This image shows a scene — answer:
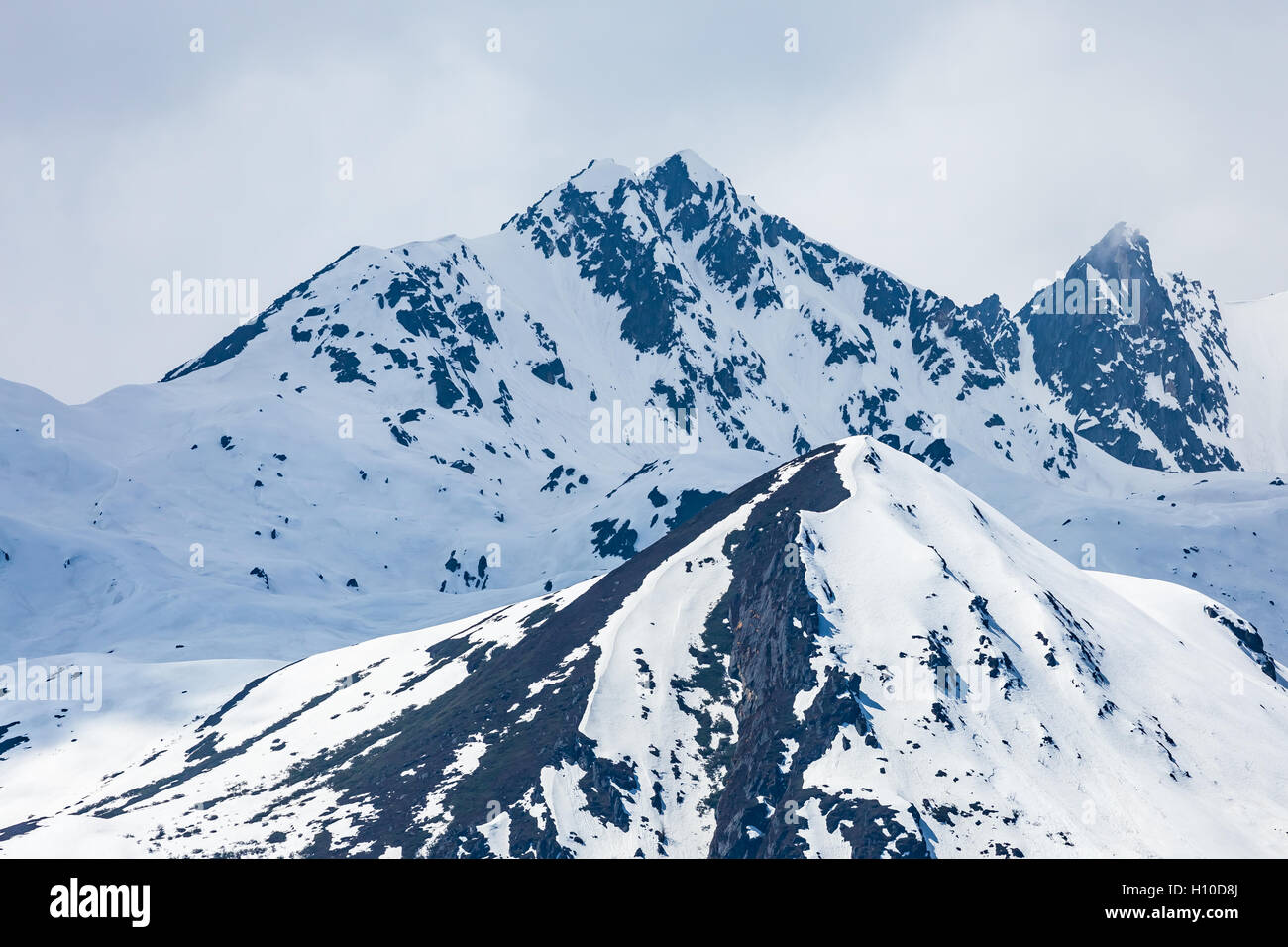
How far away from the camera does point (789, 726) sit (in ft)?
398

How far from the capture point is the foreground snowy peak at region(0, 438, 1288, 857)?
368ft

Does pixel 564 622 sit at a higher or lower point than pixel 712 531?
lower

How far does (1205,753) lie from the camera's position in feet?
416

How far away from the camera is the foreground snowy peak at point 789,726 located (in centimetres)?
11219

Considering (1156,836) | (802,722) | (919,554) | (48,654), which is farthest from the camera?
(48,654)

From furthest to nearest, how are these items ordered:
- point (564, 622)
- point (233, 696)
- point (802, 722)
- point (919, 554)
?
point (233, 696) → point (564, 622) → point (919, 554) → point (802, 722)
